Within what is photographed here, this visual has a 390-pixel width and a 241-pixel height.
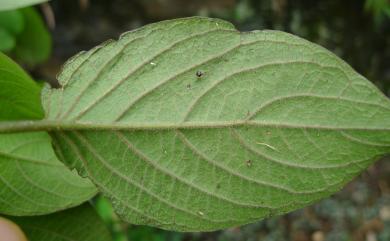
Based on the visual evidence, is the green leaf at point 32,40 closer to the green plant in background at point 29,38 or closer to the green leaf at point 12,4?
the green plant in background at point 29,38

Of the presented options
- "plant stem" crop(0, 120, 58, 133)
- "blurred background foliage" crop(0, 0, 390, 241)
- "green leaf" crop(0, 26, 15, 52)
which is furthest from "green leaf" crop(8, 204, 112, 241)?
"blurred background foliage" crop(0, 0, 390, 241)

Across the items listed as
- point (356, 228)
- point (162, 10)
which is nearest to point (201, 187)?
point (162, 10)

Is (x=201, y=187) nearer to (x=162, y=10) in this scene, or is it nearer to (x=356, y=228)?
(x=162, y=10)

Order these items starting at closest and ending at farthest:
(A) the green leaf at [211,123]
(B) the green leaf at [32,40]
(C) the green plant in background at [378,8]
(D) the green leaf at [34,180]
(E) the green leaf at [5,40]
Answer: (A) the green leaf at [211,123] < (D) the green leaf at [34,180] < (E) the green leaf at [5,40] < (B) the green leaf at [32,40] < (C) the green plant in background at [378,8]

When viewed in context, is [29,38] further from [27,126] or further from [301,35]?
[301,35]

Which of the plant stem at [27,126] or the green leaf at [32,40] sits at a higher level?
the plant stem at [27,126]

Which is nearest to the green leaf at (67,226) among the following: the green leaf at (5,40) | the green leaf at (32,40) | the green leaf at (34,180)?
the green leaf at (34,180)

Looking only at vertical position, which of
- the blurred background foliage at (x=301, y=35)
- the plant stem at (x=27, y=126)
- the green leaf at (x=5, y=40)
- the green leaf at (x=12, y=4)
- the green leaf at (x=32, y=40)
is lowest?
the blurred background foliage at (x=301, y=35)
